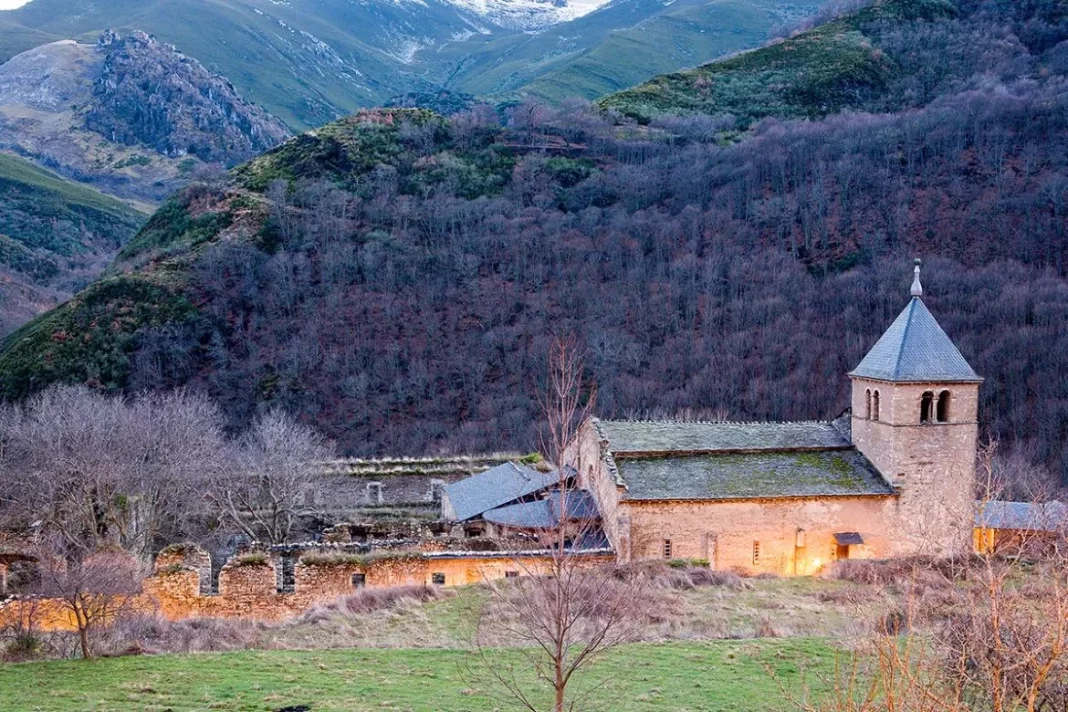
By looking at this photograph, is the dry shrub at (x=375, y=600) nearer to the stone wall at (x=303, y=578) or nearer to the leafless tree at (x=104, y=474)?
the stone wall at (x=303, y=578)

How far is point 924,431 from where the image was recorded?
87.3 feet

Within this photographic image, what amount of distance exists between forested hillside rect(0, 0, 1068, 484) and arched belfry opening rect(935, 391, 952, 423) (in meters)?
24.3

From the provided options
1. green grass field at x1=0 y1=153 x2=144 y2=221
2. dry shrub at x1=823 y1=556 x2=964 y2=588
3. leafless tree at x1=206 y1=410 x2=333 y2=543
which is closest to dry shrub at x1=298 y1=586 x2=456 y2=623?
leafless tree at x1=206 y1=410 x2=333 y2=543

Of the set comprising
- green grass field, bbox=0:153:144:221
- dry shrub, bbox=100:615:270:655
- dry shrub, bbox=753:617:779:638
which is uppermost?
green grass field, bbox=0:153:144:221

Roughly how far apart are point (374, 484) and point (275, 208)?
53.0 m

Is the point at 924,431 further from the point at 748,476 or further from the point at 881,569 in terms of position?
the point at 748,476

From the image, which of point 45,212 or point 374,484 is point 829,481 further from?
point 45,212

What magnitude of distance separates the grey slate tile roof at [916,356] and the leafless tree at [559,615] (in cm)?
1119

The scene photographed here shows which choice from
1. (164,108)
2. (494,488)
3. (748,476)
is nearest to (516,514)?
(494,488)

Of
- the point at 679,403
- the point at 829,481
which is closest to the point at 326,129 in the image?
the point at 679,403

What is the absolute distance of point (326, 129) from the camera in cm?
9725

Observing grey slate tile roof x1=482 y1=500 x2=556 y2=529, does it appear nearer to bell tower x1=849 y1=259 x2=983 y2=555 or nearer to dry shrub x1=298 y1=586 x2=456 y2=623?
dry shrub x1=298 y1=586 x2=456 y2=623

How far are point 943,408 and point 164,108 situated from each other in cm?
16907

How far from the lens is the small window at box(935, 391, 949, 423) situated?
26.9 metres
